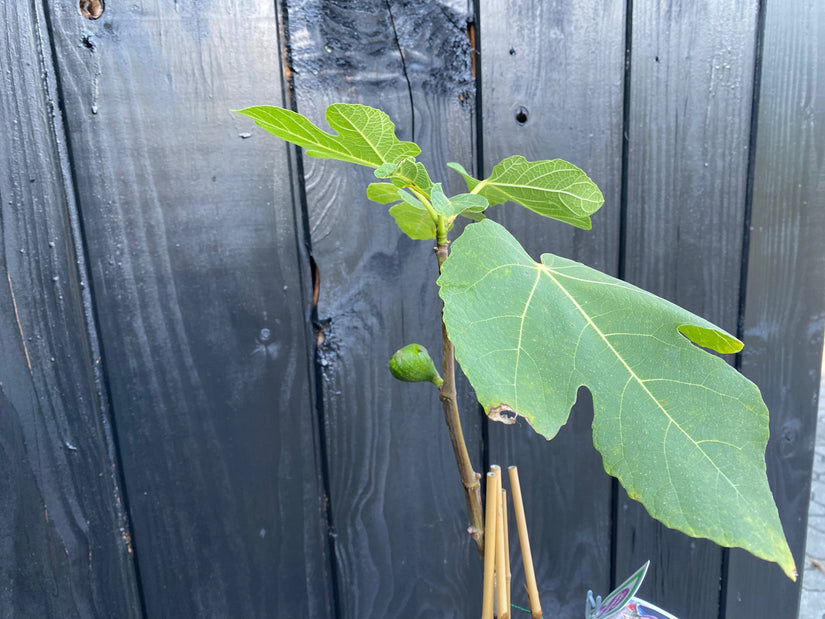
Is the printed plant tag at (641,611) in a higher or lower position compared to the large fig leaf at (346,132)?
lower

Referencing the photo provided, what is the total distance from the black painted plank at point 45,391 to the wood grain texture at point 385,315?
34 cm

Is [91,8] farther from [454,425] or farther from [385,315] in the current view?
[454,425]

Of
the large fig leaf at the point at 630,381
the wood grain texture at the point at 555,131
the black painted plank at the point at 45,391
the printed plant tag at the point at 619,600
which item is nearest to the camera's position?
the large fig leaf at the point at 630,381

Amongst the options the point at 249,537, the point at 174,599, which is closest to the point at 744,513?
the point at 249,537

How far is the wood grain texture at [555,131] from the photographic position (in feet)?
2.69

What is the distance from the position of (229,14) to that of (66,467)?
0.72m

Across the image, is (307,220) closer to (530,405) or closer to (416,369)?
(416,369)

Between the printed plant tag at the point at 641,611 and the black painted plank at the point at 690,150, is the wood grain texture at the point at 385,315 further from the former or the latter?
the printed plant tag at the point at 641,611

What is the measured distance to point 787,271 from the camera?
951mm

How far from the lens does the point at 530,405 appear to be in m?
0.35

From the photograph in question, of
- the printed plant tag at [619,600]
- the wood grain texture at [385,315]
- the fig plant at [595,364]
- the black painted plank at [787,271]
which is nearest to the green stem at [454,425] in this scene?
the fig plant at [595,364]

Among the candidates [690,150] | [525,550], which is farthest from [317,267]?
[690,150]

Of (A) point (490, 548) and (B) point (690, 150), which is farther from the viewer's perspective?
(B) point (690, 150)

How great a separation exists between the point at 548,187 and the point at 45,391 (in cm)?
76
